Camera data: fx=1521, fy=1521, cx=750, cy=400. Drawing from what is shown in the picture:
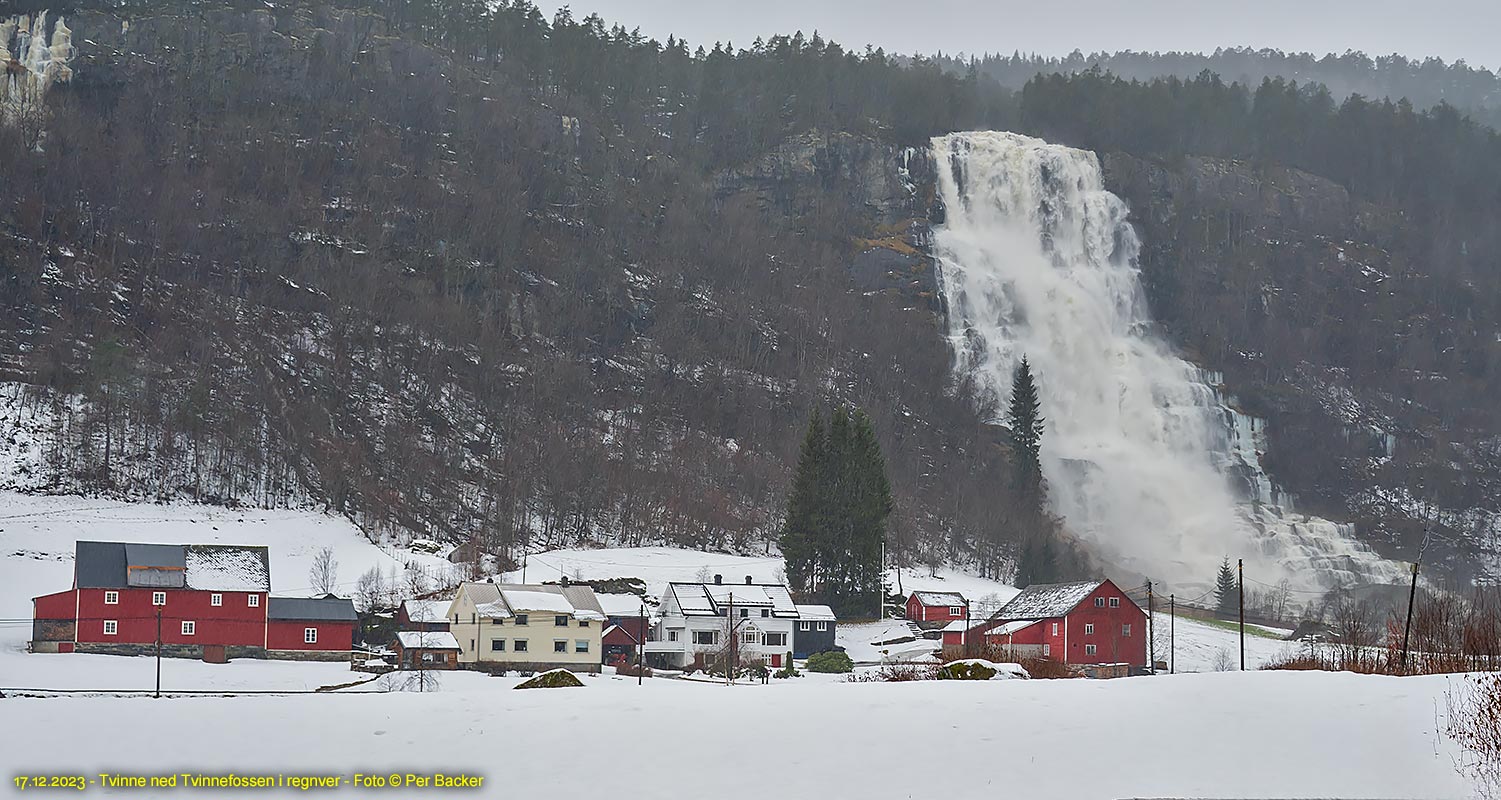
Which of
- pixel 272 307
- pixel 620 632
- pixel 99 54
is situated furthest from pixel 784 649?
pixel 99 54

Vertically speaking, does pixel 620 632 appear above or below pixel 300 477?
below

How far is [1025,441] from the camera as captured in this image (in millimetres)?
127875

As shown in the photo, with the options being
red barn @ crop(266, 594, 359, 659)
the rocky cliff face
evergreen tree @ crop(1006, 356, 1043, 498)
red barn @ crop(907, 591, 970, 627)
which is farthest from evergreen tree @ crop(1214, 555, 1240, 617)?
red barn @ crop(266, 594, 359, 659)

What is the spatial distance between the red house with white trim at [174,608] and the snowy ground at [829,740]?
131 feet

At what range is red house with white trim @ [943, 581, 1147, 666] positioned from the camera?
66750 millimetres

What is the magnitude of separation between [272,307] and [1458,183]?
147476mm

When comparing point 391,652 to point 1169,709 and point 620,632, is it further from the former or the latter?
point 1169,709

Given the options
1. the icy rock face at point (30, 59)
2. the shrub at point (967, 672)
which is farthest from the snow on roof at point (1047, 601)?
the icy rock face at point (30, 59)

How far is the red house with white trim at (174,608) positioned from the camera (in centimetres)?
5891

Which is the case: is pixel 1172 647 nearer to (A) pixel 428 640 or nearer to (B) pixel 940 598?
(B) pixel 940 598

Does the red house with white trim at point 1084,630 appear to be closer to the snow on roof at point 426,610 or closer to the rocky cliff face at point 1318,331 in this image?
the snow on roof at point 426,610

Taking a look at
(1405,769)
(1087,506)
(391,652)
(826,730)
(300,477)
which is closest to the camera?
(1405,769)

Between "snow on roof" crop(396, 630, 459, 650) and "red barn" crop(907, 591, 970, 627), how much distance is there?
2854cm

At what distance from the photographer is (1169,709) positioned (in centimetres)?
2270
